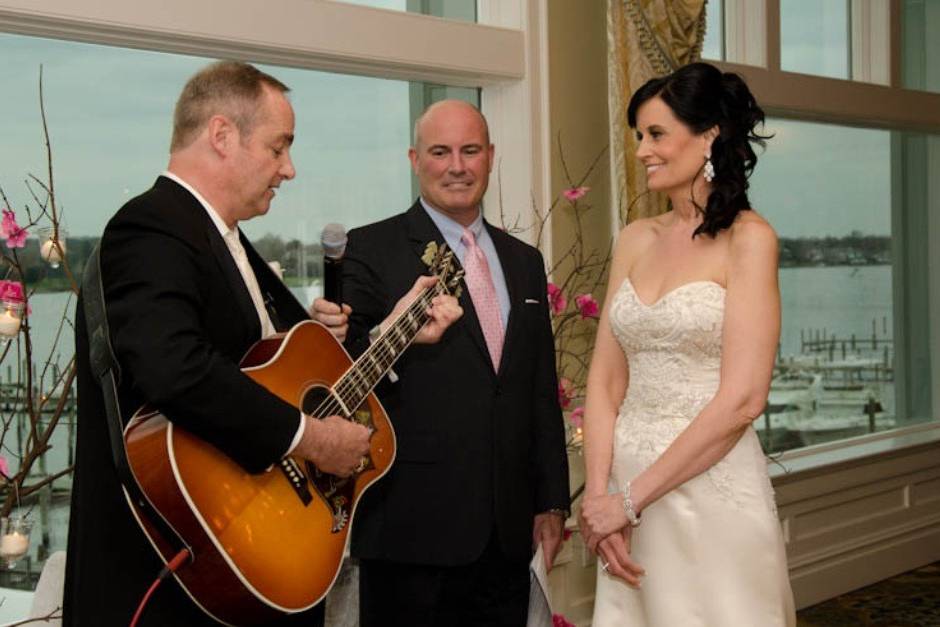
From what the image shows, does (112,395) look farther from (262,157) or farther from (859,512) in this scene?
(859,512)

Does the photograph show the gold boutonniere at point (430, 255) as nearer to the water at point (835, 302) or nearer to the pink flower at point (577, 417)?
the pink flower at point (577, 417)

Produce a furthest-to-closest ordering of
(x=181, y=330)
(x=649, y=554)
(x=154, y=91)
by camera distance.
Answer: (x=154, y=91), (x=649, y=554), (x=181, y=330)

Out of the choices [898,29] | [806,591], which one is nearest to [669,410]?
[806,591]

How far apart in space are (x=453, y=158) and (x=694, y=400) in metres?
0.84

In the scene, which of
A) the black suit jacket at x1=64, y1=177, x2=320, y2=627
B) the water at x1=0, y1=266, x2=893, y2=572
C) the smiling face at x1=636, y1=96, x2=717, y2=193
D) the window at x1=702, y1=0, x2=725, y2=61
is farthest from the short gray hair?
the water at x1=0, y1=266, x2=893, y2=572

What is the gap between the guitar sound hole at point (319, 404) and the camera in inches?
91.0

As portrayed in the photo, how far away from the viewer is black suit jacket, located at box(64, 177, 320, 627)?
2.01 metres

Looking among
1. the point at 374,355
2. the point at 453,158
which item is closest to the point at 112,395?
the point at 374,355

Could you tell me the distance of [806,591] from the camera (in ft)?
17.8

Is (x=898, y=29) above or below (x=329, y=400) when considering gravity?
above

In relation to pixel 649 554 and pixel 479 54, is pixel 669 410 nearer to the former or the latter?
pixel 649 554

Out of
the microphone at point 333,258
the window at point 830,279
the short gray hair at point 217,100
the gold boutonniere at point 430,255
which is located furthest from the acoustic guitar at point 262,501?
the window at point 830,279

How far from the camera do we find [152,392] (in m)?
2.00

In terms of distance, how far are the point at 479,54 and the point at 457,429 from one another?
5.09ft
